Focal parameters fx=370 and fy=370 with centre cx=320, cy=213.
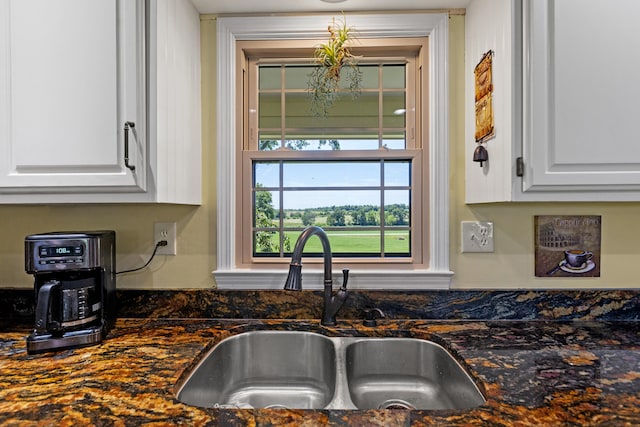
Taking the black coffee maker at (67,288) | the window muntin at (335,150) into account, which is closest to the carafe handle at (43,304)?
the black coffee maker at (67,288)

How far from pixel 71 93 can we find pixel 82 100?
42 mm

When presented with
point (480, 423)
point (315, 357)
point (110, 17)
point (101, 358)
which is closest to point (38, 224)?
point (101, 358)

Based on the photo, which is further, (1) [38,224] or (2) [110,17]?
(1) [38,224]

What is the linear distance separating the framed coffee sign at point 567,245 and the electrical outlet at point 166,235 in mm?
1391

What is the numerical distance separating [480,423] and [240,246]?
1.03 m

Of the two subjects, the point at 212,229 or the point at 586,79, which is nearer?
the point at 586,79

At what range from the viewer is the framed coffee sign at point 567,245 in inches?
54.4

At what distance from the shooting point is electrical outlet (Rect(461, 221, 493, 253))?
55.6 inches

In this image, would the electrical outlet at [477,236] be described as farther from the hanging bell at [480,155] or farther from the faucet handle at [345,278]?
the faucet handle at [345,278]

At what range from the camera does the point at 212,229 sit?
1.46 meters

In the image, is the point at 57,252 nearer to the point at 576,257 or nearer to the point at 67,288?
the point at 67,288

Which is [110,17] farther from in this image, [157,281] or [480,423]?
[480,423]

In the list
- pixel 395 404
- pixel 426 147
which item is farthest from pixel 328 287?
pixel 426 147

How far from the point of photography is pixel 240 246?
4.90 ft
